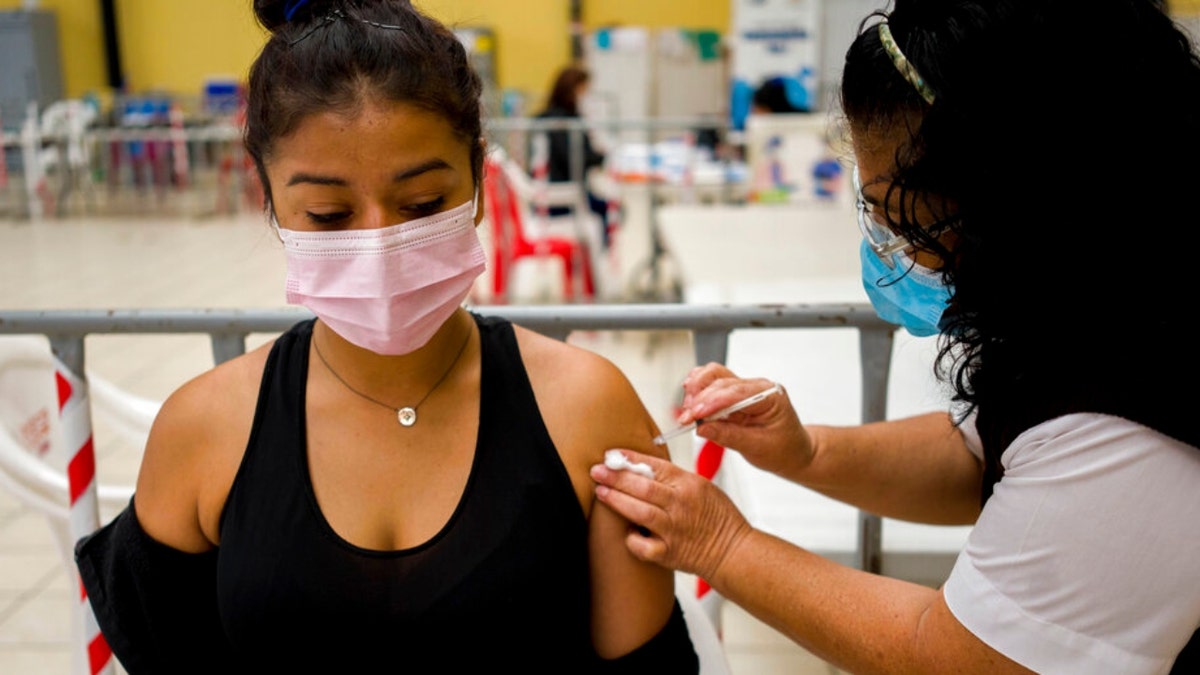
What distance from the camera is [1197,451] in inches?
36.7

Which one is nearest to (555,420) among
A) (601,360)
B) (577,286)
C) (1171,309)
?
(601,360)

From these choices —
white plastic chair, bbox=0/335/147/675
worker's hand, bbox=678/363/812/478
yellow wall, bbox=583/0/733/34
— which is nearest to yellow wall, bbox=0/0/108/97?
yellow wall, bbox=583/0/733/34

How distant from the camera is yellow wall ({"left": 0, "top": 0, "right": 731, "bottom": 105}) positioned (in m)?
15.0

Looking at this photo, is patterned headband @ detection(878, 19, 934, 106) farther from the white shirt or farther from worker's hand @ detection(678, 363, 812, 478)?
worker's hand @ detection(678, 363, 812, 478)

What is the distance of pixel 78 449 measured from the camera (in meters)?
1.70

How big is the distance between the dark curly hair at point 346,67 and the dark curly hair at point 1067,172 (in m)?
0.52

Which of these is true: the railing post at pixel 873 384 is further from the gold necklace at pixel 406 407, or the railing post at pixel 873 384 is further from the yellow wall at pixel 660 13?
the yellow wall at pixel 660 13

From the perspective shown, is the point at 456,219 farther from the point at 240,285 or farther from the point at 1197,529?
the point at 240,285

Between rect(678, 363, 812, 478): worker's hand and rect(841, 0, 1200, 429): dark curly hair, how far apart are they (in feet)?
1.38

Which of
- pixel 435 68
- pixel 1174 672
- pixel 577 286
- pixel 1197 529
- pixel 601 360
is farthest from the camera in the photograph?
pixel 577 286

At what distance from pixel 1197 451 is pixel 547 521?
2.25ft

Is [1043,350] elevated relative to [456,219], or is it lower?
lower

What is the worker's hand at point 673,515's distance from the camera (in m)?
1.22

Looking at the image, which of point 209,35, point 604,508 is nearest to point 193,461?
point 604,508
